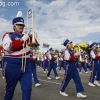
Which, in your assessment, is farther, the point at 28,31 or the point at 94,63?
the point at 94,63

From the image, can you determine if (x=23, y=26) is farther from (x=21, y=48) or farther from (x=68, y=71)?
(x=68, y=71)

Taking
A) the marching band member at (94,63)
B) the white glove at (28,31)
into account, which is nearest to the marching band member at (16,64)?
the white glove at (28,31)

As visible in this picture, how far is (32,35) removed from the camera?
3.72 meters

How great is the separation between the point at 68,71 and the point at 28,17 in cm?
350

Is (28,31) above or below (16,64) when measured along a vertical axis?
above

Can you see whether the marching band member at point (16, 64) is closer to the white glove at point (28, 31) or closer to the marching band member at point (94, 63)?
the white glove at point (28, 31)

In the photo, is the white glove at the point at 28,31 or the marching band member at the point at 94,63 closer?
the white glove at the point at 28,31

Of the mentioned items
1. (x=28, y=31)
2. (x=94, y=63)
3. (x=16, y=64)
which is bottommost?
(x=94, y=63)

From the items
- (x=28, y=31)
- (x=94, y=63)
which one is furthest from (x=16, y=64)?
(x=94, y=63)

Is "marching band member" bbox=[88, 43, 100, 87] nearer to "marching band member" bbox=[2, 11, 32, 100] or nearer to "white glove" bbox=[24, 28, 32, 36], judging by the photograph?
"marching band member" bbox=[2, 11, 32, 100]

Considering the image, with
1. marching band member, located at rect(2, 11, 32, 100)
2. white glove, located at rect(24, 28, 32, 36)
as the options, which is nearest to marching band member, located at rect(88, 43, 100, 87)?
marching band member, located at rect(2, 11, 32, 100)

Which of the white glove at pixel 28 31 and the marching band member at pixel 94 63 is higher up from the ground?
the white glove at pixel 28 31

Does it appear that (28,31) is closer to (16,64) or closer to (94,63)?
(16,64)

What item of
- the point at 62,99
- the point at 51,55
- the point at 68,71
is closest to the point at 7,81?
the point at 62,99
